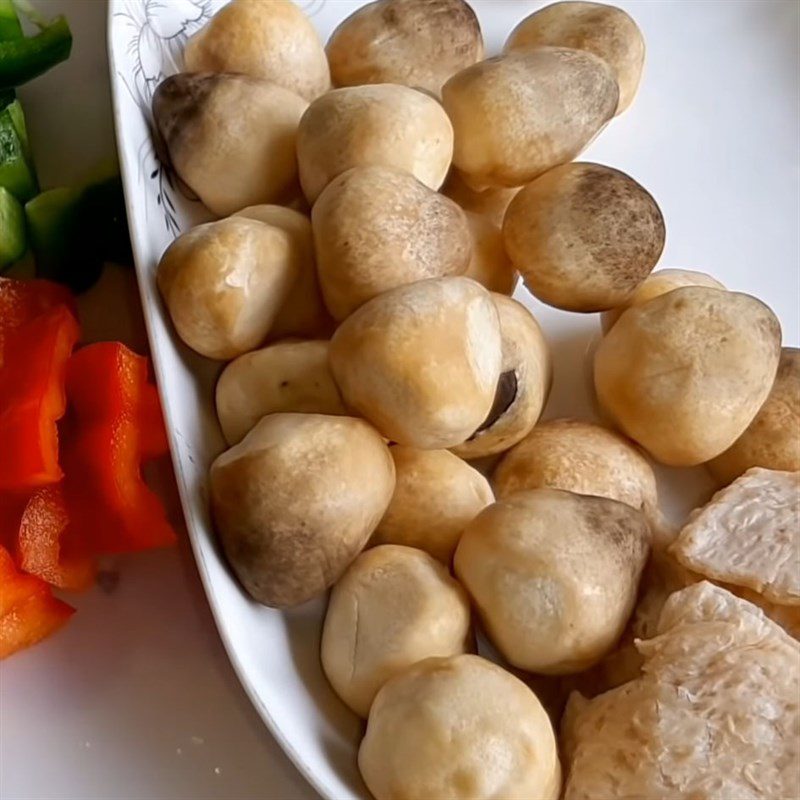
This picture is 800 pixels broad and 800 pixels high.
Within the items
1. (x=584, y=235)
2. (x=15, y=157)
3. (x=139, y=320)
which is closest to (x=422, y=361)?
(x=584, y=235)

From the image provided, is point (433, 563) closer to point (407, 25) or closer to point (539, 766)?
point (539, 766)

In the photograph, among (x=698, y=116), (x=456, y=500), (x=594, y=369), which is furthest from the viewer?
(x=698, y=116)

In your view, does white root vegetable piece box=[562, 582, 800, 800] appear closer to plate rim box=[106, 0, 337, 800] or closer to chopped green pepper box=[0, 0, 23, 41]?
plate rim box=[106, 0, 337, 800]

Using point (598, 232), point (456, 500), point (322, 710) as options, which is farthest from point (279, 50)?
point (322, 710)

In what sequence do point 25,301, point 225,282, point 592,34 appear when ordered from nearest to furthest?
point 225,282
point 25,301
point 592,34

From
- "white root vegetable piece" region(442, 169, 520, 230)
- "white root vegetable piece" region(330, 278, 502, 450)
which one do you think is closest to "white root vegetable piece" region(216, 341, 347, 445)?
Answer: "white root vegetable piece" region(330, 278, 502, 450)

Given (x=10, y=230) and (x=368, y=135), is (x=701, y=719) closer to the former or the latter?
(x=368, y=135)

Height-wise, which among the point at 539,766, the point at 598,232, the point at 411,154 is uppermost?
the point at 411,154
